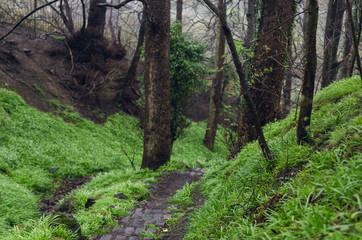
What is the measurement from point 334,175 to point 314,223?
60 centimetres

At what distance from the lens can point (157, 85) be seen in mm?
7949

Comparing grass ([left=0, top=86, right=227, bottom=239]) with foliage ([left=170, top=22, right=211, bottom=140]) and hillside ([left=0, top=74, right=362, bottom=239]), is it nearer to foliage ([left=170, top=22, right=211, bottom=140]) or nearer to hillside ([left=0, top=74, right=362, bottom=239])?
hillside ([left=0, top=74, right=362, bottom=239])

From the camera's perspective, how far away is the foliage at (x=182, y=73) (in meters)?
10.5

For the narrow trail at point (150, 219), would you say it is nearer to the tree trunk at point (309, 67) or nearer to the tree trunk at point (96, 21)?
the tree trunk at point (309, 67)

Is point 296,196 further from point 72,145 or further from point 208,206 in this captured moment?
point 72,145

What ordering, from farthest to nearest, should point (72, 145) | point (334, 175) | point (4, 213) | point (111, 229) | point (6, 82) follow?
point (6, 82) → point (72, 145) → point (4, 213) → point (111, 229) → point (334, 175)

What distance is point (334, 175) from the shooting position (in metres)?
2.33

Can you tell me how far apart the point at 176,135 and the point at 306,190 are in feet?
26.8

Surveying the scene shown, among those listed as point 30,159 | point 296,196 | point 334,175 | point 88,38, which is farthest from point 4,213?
point 88,38

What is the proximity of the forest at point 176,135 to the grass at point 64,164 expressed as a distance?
0.05 metres

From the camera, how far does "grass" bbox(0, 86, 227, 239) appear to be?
4.89 meters

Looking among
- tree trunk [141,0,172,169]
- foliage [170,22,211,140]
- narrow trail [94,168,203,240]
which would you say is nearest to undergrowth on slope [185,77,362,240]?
narrow trail [94,168,203,240]

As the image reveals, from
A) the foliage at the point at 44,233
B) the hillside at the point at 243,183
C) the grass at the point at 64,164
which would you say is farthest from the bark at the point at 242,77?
the foliage at the point at 44,233

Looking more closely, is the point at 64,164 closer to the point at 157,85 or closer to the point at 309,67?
the point at 157,85
